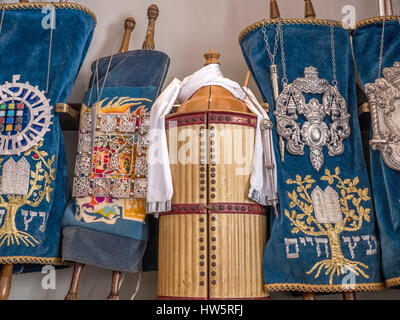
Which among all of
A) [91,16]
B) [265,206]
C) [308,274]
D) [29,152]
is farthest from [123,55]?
[308,274]

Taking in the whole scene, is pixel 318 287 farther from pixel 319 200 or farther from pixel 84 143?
pixel 84 143

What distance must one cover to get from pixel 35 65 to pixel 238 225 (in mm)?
1493

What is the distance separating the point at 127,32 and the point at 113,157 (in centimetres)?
95

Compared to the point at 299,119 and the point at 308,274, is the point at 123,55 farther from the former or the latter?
the point at 308,274

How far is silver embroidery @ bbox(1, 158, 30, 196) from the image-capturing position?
2465 mm

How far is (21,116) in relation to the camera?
2578 millimetres

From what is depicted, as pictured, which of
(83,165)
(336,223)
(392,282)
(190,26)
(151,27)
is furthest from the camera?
(190,26)

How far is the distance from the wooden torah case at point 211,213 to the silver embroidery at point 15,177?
0.78 meters

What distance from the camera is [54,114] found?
8.55 ft

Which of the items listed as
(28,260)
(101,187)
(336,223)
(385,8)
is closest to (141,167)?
(101,187)

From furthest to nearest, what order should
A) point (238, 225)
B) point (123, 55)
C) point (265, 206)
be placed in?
point (123, 55) → point (265, 206) → point (238, 225)

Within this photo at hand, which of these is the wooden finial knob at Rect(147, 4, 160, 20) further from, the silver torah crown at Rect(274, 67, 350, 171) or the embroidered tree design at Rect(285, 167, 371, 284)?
the embroidered tree design at Rect(285, 167, 371, 284)

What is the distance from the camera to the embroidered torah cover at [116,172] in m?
2.41

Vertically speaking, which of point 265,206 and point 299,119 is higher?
point 299,119
